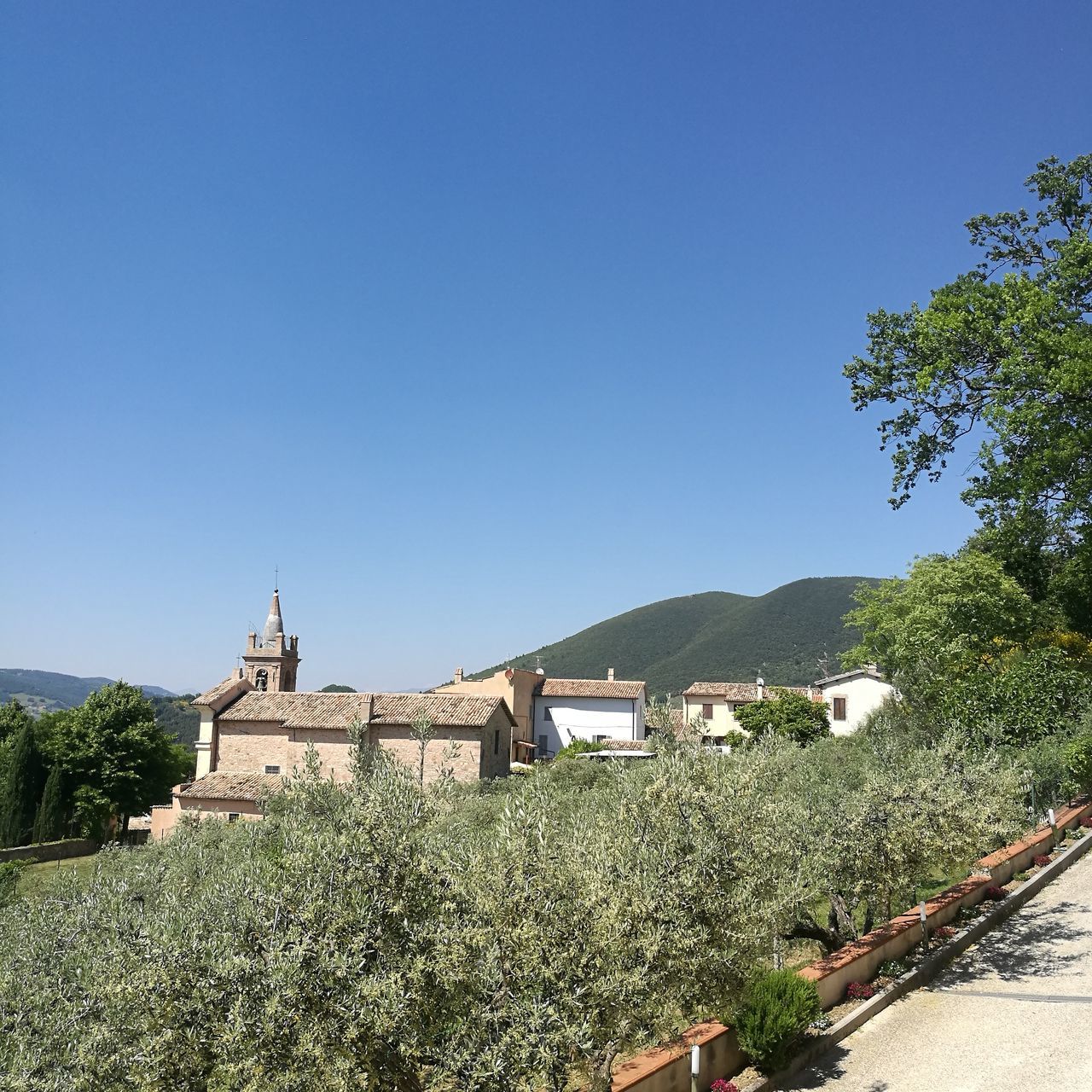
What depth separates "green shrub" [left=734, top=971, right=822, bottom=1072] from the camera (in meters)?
10.6

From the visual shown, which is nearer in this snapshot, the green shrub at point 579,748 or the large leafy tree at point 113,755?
the large leafy tree at point 113,755

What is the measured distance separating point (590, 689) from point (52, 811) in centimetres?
3406

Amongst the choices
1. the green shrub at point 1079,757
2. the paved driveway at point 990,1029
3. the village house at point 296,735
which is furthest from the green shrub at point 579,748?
the paved driveway at point 990,1029

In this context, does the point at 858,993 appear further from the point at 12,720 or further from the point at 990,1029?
the point at 12,720

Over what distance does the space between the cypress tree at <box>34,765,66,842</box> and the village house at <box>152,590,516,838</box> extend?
7.14 meters

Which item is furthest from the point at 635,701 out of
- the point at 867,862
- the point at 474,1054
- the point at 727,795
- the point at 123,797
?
the point at 474,1054

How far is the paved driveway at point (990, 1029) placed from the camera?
10.4 m

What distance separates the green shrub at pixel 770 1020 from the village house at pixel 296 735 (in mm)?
31033

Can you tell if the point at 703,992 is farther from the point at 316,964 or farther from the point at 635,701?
the point at 635,701

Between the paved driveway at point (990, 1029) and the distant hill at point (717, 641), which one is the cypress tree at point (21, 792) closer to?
the paved driveway at point (990, 1029)

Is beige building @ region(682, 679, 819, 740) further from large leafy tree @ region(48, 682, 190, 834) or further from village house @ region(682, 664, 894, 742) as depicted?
large leafy tree @ region(48, 682, 190, 834)

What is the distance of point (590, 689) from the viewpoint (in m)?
61.0

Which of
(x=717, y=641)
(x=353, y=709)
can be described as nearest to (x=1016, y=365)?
(x=353, y=709)

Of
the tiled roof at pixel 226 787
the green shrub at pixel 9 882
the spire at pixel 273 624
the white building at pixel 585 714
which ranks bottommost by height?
the green shrub at pixel 9 882
